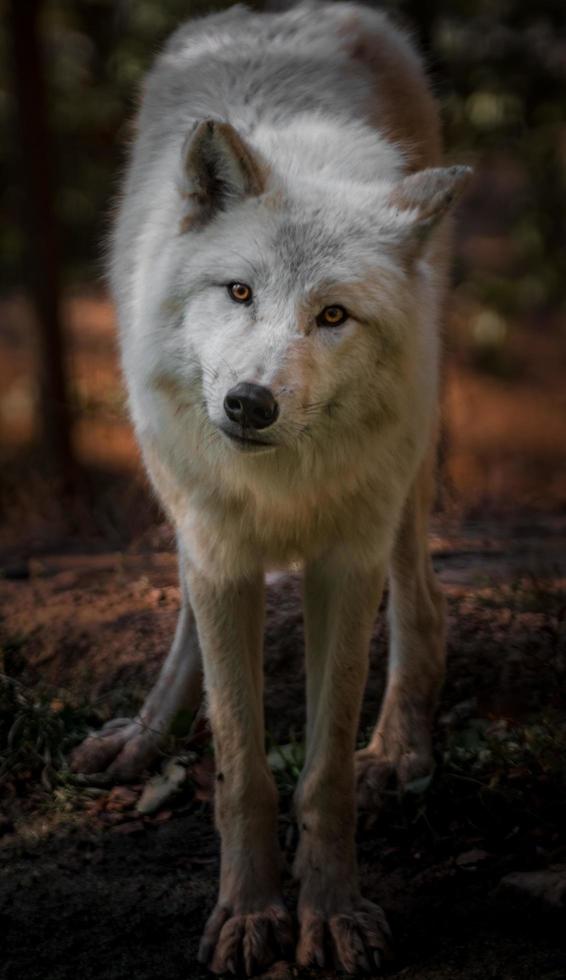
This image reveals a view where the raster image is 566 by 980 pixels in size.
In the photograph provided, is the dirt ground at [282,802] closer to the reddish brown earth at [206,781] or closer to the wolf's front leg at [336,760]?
the reddish brown earth at [206,781]

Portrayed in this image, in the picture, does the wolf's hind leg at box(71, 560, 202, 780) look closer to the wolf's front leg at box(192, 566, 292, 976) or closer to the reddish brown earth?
the reddish brown earth

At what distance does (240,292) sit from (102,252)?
214cm

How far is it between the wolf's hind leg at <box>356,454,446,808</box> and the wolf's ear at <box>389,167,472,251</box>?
1.40m

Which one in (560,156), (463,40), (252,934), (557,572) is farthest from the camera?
(560,156)

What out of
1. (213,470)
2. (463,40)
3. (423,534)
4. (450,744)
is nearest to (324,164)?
(213,470)

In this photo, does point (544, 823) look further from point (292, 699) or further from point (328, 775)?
point (292, 699)

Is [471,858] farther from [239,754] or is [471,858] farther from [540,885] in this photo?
[239,754]

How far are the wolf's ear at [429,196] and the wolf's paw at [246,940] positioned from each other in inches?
78.0

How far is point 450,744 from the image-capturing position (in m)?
4.31

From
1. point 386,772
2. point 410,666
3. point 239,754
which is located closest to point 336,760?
point 239,754

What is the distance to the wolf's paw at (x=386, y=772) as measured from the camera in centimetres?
417

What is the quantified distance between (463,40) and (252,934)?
6379mm

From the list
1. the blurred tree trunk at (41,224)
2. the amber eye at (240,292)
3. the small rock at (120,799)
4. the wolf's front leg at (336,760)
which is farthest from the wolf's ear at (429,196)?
the blurred tree trunk at (41,224)

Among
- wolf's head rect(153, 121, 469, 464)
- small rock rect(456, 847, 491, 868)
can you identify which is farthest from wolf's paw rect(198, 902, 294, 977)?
wolf's head rect(153, 121, 469, 464)
